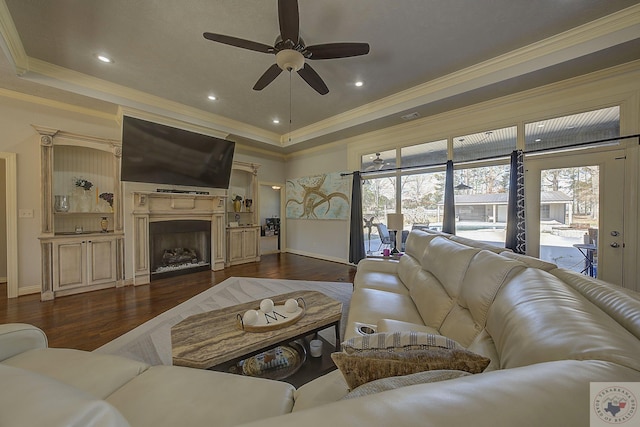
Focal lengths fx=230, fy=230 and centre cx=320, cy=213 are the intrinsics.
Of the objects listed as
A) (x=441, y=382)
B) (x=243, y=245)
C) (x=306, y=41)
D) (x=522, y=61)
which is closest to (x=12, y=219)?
(x=243, y=245)

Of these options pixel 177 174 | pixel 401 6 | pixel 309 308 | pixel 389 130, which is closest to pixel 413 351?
pixel 309 308

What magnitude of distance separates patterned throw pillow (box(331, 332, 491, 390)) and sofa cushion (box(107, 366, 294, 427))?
0.41 metres

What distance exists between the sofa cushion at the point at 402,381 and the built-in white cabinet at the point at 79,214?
4.55 m

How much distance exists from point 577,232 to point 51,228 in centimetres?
699

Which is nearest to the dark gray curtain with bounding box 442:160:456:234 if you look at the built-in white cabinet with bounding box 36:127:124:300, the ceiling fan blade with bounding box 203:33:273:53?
the ceiling fan blade with bounding box 203:33:273:53

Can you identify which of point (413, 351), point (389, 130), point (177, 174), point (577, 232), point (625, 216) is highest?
point (389, 130)

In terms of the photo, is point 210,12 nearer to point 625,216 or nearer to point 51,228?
point 51,228

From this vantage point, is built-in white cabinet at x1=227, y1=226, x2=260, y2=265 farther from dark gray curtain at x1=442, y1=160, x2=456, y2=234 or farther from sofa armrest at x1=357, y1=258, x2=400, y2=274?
dark gray curtain at x1=442, y1=160, x2=456, y2=234

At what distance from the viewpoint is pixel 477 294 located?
1.36 metres

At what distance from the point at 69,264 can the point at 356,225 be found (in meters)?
4.71

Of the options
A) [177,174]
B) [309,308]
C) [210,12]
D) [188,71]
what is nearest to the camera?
[309,308]

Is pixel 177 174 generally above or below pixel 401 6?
below

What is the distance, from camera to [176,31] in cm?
238

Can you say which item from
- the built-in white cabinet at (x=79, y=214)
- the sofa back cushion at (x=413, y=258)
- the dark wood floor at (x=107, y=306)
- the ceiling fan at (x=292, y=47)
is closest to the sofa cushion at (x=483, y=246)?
the sofa back cushion at (x=413, y=258)
